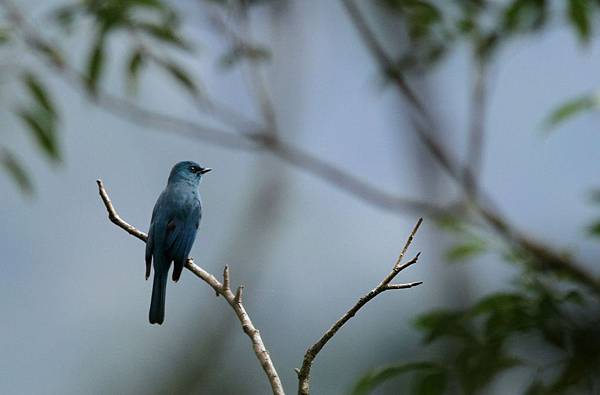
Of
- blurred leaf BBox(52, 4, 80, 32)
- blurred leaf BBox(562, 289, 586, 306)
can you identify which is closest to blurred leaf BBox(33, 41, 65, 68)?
blurred leaf BBox(52, 4, 80, 32)

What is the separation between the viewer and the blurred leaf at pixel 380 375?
10.7ft

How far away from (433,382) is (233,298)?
1050mm

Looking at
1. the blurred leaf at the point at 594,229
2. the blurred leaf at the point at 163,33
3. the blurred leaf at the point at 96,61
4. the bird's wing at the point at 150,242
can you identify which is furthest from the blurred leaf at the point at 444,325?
the blurred leaf at the point at 96,61

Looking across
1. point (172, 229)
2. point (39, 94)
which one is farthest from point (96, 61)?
point (172, 229)

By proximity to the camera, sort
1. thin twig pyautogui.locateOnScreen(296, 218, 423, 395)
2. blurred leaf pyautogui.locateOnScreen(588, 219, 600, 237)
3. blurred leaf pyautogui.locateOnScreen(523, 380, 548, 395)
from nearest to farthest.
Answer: thin twig pyautogui.locateOnScreen(296, 218, 423, 395) < blurred leaf pyautogui.locateOnScreen(523, 380, 548, 395) < blurred leaf pyautogui.locateOnScreen(588, 219, 600, 237)

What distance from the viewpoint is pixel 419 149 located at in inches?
202

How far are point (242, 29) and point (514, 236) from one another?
2.00 m

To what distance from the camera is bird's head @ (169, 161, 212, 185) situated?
10.1ft

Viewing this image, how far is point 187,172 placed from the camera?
3154 millimetres

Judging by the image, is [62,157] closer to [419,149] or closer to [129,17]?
[129,17]

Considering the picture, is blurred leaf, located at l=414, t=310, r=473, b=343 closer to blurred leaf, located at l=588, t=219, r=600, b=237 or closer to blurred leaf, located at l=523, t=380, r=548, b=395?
blurred leaf, located at l=523, t=380, r=548, b=395

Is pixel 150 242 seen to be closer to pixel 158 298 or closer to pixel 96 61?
pixel 158 298

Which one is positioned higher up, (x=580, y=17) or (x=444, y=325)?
(x=580, y=17)

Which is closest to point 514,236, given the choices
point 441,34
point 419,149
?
point 419,149
